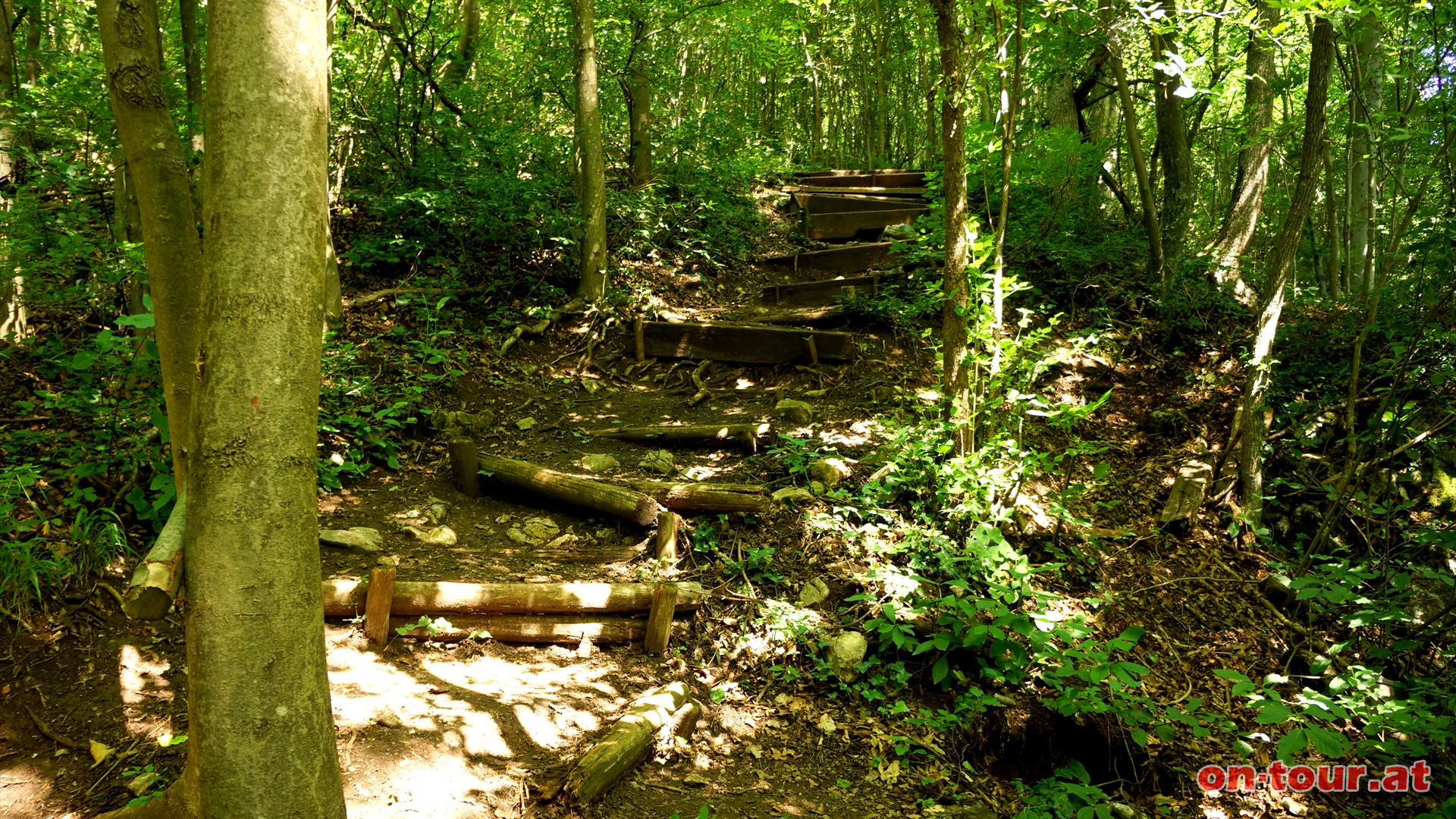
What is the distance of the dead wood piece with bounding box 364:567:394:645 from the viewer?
159 inches

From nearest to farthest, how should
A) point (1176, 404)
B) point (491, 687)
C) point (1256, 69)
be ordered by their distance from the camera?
point (491, 687)
point (1176, 404)
point (1256, 69)

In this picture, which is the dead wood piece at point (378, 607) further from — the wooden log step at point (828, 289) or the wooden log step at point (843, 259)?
the wooden log step at point (843, 259)

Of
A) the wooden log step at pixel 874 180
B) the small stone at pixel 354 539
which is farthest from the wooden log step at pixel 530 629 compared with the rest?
the wooden log step at pixel 874 180

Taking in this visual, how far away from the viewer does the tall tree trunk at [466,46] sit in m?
10.3

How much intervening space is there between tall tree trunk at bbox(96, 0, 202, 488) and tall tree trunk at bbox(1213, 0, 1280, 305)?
29.3 ft

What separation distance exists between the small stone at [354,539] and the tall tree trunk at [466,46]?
7653mm

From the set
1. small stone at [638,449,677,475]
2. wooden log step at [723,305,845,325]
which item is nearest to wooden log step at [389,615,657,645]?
small stone at [638,449,677,475]

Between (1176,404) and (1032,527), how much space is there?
8.81ft

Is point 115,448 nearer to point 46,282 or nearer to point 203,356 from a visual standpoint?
point 46,282

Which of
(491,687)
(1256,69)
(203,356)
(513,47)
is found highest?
(513,47)

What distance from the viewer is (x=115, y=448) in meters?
4.55

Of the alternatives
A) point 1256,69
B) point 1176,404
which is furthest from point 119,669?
point 1256,69

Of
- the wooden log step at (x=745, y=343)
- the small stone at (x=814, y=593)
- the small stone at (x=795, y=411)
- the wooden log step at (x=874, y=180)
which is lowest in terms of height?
the small stone at (x=814, y=593)

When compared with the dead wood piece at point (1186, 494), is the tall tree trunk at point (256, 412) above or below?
above
